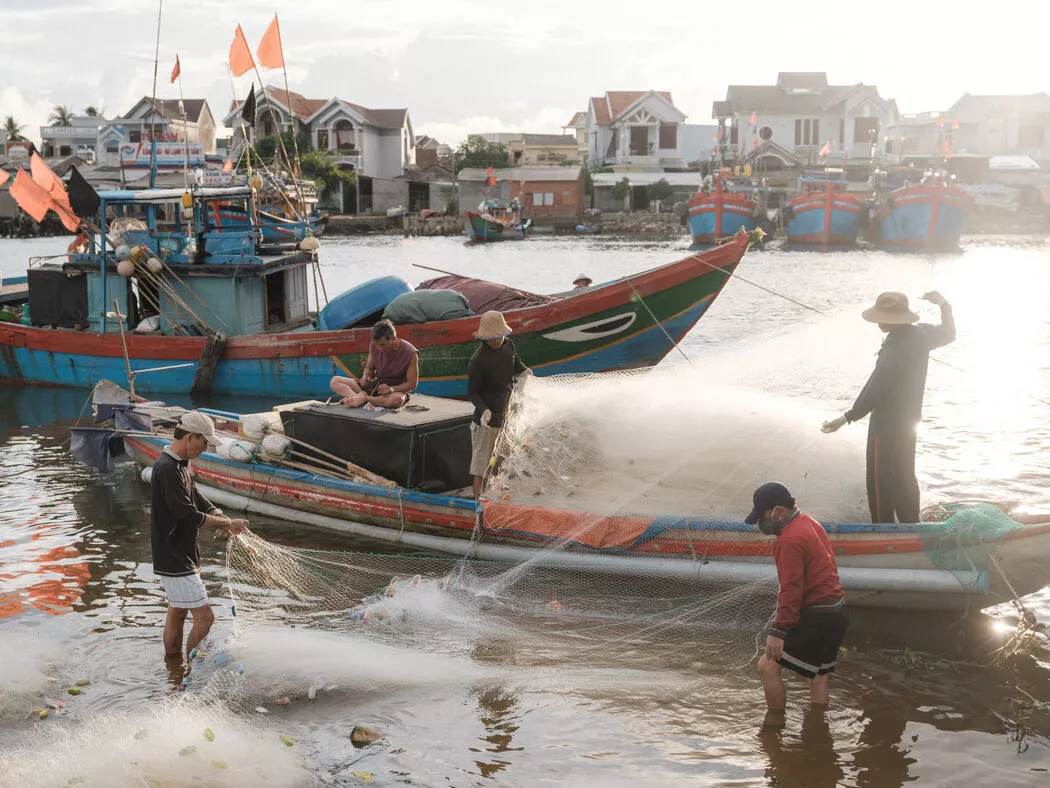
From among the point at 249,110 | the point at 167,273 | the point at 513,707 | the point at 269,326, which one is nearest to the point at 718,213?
the point at 249,110

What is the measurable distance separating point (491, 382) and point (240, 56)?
10.6 metres

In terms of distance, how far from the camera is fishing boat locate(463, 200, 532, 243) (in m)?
62.1

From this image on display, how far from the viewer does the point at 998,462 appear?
12328mm

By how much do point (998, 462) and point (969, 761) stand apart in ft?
24.5

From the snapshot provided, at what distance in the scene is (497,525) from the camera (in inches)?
314

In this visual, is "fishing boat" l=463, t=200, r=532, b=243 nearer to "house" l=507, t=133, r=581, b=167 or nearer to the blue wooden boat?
"house" l=507, t=133, r=581, b=167

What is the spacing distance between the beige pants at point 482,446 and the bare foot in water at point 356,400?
3.66ft

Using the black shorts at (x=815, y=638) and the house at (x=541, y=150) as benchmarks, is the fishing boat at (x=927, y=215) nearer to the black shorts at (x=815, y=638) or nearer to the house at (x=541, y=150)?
the house at (x=541, y=150)

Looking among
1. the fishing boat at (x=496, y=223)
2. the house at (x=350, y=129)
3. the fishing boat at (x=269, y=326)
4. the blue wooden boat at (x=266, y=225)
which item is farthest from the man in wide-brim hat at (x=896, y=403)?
the house at (x=350, y=129)

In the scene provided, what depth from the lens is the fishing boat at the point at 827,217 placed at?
53812 mm

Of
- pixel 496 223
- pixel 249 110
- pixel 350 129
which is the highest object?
pixel 350 129

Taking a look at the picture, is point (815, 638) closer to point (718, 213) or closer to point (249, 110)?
point (249, 110)

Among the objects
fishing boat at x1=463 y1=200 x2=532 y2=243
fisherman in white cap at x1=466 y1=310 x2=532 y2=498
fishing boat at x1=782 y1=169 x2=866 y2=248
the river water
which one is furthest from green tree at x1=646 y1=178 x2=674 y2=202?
fisherman in white cap at x1=466 y1=310 x2=532 y2=498

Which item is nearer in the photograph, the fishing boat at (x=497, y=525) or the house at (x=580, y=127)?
the fishing boat at (x=497, y=525)
